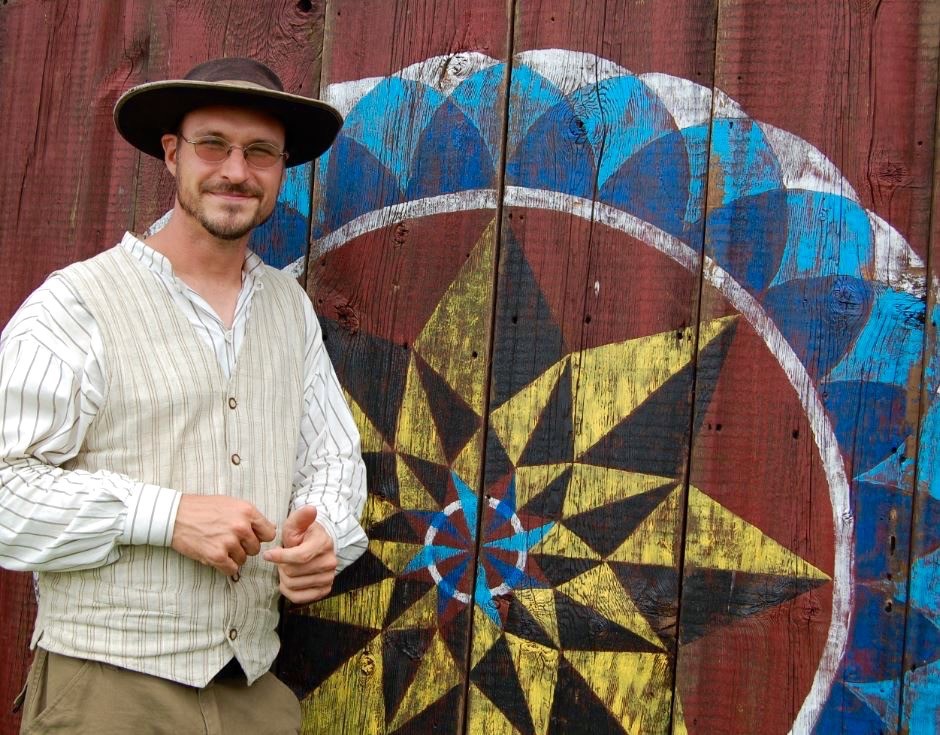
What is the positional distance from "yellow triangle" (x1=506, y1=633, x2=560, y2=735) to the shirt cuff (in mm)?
793

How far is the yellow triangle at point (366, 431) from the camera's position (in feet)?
7.32

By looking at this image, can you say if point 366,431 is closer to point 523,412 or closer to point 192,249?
point 523,412

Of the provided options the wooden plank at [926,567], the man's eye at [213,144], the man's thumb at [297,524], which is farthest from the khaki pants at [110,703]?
the wooden plank at [926,567]

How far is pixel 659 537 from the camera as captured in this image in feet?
6.69

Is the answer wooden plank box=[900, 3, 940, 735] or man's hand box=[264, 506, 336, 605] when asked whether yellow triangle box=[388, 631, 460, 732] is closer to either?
man's hand box=[264, 506, 336, 605]

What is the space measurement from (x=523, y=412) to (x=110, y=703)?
972 millimetres

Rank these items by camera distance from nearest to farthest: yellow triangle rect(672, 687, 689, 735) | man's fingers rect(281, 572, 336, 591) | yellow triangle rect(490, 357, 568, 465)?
man's fingers rect(281, 572, 336, 591) < yellow triangle rect(672, 687, 689, 735) < yellow triangle rect(490, 357, 568, 465)

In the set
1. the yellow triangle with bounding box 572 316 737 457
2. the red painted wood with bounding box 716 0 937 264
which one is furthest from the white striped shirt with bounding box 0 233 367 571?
the red painted wood with bounding box 716 0 937 264

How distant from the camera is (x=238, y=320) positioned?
1.93 m

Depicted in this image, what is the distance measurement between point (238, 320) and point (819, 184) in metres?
1.18

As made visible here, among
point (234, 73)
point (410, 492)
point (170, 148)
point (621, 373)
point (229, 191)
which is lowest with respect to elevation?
point (410, 492)

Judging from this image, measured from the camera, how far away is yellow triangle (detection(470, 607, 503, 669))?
2123mm

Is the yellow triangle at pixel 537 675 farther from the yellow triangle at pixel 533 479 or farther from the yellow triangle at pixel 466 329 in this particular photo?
A: the yellow triangle at pixel 466 329

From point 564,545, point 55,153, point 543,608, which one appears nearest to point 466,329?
point 564,545
